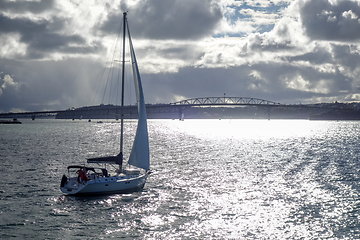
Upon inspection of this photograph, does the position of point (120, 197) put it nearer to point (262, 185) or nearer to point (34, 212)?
point (34, 212)

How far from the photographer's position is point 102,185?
2598 centimetres

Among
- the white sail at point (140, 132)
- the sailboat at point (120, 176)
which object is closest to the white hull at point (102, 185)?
the sailboat at point (120, 176)

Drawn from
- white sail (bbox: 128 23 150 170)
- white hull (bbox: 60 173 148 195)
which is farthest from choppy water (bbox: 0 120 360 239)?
white sail (bbox: 128 23 150 170)

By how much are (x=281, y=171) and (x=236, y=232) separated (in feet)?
75.8

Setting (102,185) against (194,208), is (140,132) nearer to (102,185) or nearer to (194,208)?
(102,185)

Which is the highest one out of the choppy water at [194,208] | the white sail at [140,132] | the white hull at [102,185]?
the white sail at [140,132]

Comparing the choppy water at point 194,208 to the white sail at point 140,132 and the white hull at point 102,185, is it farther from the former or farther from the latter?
the white sail at point 140,132

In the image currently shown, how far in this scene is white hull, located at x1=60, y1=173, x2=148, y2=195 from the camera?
2575cm

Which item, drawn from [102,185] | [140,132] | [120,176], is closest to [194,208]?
[120,176]

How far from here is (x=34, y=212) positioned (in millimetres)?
22188

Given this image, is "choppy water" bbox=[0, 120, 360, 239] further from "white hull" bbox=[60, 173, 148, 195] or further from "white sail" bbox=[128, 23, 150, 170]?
"white sail" bbox=[128, 23, 150, 170]

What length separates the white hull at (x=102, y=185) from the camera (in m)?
25.8

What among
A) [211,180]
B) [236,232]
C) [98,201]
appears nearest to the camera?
[236,232]

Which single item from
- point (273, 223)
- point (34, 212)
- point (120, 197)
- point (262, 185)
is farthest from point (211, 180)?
point (34, 212)
